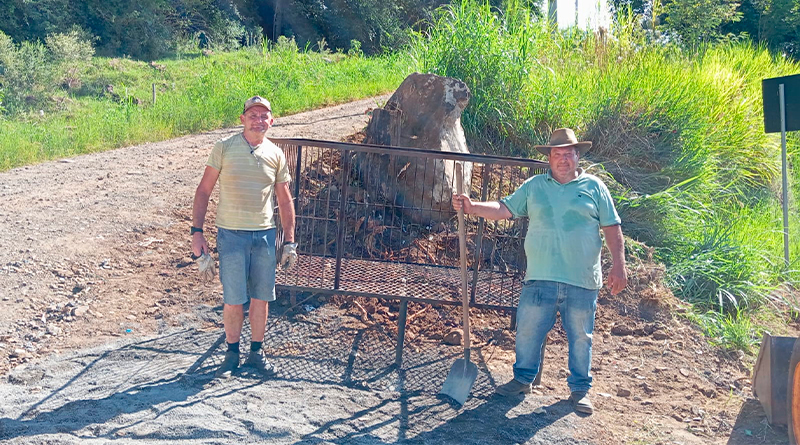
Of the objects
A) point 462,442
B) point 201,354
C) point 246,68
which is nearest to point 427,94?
point 201,354

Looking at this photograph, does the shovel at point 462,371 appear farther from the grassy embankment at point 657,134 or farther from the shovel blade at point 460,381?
the grassy embankment at point 657,134

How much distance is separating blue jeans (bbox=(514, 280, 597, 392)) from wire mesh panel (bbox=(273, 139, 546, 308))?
0.48 m

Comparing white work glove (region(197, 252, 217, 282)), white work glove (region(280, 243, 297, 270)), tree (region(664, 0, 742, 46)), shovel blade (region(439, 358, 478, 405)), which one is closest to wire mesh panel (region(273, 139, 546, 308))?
white work glove (region(280, 243, 297, 270))

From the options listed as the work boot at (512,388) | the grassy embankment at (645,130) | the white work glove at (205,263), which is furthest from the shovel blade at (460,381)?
the grassy embankment at (645,130)

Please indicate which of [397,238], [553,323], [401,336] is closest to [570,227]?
[553,323]

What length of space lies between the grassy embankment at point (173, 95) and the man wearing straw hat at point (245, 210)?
6.58 m

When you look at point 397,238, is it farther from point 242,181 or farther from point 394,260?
point 242,181

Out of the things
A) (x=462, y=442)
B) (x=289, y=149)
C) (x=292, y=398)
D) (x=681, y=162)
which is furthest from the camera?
(x=681, y=162)

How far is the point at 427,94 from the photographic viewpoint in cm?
757

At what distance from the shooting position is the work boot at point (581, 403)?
4.59 m

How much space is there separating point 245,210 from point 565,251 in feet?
6.51

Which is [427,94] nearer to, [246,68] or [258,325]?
[258,325]

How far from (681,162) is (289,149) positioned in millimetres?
5428

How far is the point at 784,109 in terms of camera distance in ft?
26.3
